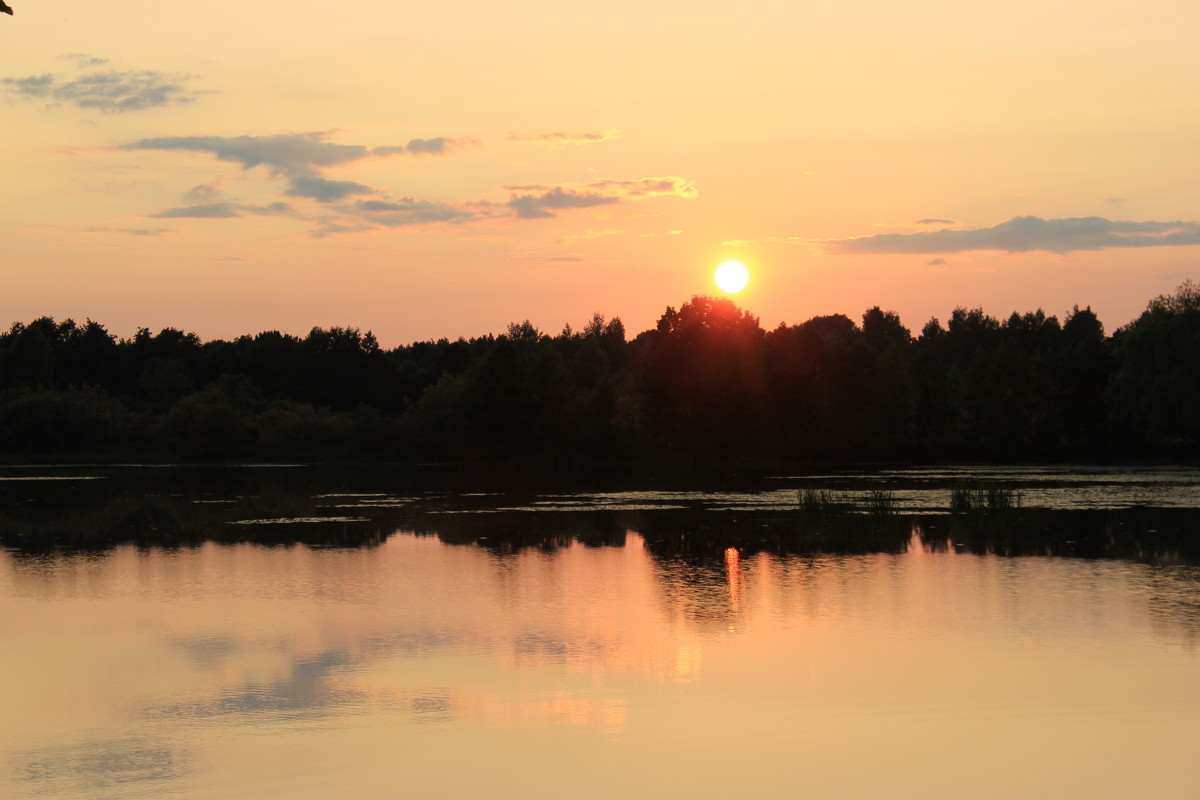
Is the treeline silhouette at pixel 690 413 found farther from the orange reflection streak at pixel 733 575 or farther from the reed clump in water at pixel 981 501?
→ the orange reflection streak at pixel 733 575

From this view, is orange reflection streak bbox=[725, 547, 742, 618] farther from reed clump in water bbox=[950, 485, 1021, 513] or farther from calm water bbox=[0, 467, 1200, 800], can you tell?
reed clump in water bbox=[950, 485, 1021, 513]

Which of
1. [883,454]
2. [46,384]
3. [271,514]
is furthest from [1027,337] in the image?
[271,514]

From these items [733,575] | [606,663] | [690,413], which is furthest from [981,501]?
[690,413]

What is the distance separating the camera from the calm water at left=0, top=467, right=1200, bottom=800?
366 inches

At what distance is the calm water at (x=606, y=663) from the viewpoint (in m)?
9.29

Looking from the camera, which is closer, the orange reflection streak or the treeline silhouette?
the orange reflection streak

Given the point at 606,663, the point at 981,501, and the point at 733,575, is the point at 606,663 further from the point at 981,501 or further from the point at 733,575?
the point at 981,501

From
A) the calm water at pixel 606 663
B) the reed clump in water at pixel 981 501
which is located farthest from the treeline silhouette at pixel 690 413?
the calm water at pixel 606 663

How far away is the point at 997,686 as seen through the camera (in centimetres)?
1205

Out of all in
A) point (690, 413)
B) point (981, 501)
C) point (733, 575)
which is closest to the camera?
point (733, 575)

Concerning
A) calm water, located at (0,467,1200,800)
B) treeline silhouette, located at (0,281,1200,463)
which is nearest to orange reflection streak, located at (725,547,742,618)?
calm water, located at (0,467,1200,800)

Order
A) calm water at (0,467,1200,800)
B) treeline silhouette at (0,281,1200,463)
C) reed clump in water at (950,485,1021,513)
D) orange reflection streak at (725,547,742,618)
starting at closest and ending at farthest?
calm water at (0,467,1200,800), orange reflection streak at (725,547,742,618), reed clump in water at (950,485,1021,513), treeline silhouette at (0,281,1200,463)

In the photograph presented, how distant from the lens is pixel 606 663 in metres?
13.3

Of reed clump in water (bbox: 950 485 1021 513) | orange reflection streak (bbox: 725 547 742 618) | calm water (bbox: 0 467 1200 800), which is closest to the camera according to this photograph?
calm water (bbox: 0 467 1200 800)
